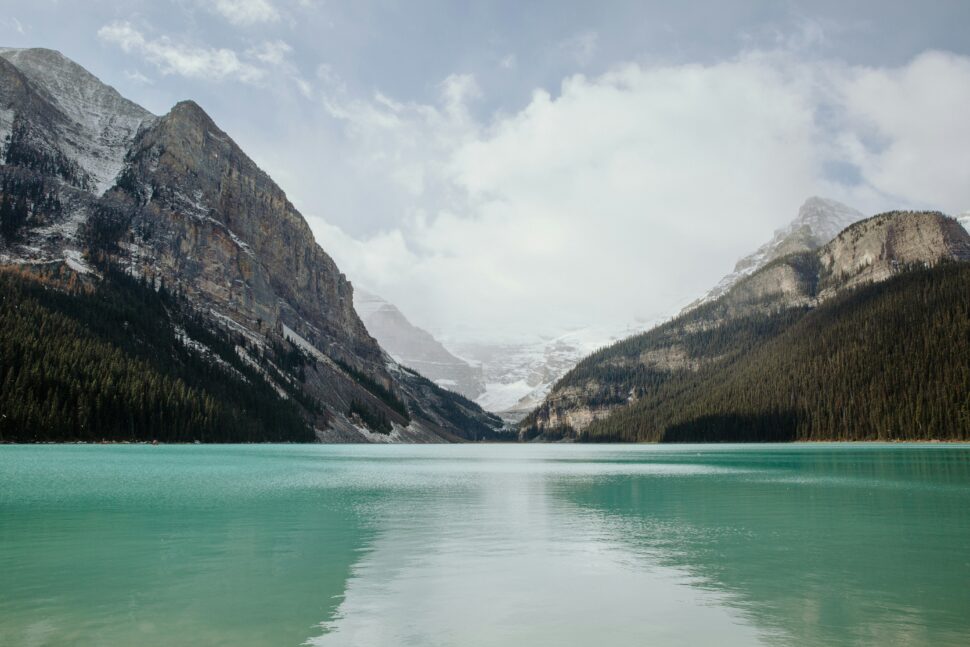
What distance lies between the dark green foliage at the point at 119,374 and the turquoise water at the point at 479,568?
8129 centimetres

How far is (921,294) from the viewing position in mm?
172125

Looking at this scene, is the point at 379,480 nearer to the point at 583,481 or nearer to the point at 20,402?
the point at 583,481

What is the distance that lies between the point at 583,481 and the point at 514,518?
942 inches

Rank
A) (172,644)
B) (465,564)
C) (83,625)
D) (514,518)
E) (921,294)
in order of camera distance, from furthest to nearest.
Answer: (921,294)
(514,518)
(465,564)
(83,625)
(172,644)

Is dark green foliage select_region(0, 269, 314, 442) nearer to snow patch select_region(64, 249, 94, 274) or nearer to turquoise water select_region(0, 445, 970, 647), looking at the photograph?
snow patch select_region(64, 249, 94, 274)

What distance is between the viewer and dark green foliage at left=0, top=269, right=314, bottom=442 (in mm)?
111963

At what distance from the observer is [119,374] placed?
13038 cm

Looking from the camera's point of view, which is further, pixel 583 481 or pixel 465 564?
pixel 583 481

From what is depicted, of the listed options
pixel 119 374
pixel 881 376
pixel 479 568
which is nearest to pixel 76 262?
pixel 119 374

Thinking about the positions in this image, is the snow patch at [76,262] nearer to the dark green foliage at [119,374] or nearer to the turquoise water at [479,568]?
the dark green foliage at [119,374]

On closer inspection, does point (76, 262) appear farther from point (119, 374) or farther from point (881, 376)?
point (881, 376)

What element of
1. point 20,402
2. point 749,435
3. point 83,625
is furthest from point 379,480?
point 749,435

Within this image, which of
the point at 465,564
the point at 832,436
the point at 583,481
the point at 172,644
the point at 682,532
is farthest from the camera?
the point at 832,436

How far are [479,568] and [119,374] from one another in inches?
5086
